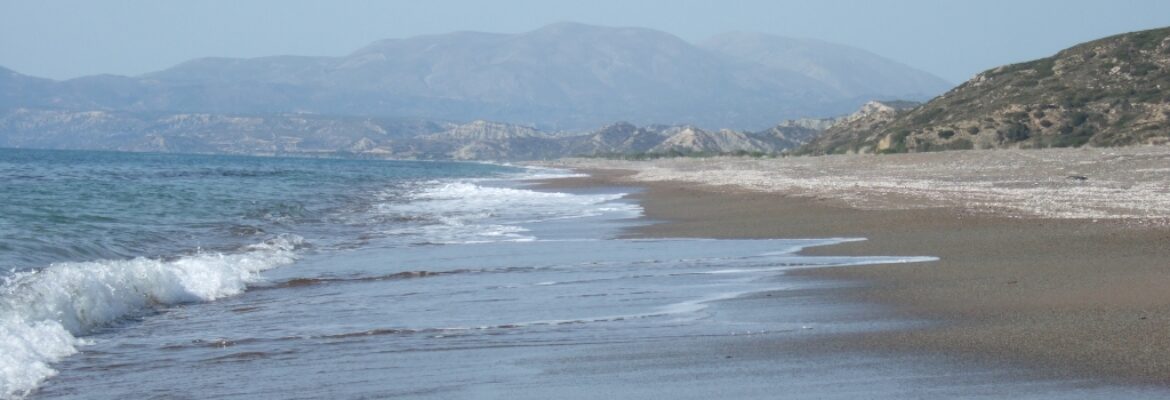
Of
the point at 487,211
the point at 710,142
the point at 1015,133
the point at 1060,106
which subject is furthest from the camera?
the point at 710,142

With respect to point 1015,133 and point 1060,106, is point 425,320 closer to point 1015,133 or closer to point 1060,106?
point 1015,133

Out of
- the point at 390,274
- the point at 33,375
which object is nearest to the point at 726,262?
the point at 390,274

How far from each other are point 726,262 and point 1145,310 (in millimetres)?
5573

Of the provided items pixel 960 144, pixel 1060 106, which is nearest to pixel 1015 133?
pixel 1060 106

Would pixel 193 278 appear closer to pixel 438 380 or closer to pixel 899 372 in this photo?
pixel 438 380

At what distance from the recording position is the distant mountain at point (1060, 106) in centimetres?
3859

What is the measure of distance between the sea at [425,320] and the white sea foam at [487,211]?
871 mm

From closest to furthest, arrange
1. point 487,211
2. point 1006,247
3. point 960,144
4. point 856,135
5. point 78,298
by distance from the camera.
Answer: point 78,298 → point 1006,247 → point 487,211 → point 960,144 → point 856,135

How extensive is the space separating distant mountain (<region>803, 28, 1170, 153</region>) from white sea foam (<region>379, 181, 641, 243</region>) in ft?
51.0

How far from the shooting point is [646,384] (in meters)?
6.62

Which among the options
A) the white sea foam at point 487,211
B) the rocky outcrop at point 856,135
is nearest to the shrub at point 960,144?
the rocky outcrop at point 856,135

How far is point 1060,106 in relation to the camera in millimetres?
42781

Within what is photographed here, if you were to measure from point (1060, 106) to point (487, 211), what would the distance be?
82.8 feet

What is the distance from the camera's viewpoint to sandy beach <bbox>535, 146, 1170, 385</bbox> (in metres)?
7.24
